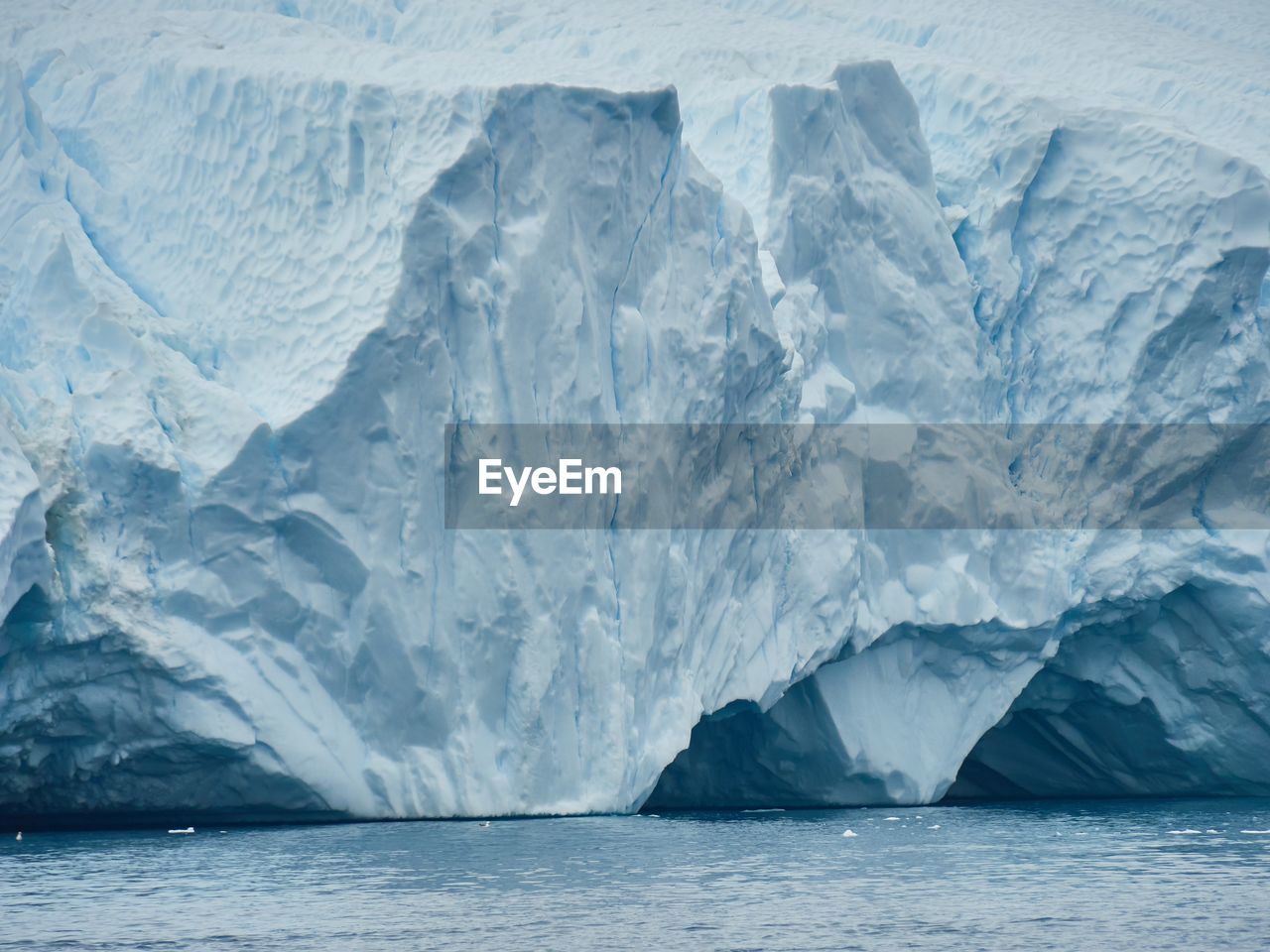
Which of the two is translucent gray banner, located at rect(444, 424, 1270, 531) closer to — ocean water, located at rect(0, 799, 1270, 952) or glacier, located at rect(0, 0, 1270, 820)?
glacier, located at rect(0, 0, 1270, 820)

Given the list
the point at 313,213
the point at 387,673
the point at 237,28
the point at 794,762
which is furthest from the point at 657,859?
the point at 237,28

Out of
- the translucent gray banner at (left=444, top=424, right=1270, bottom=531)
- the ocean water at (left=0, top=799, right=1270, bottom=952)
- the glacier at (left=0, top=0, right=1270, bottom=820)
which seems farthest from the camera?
the translucent gray banner at (left=444, top=424, right=1270, bottom=531)

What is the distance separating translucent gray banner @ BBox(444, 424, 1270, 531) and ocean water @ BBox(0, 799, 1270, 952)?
102 inches

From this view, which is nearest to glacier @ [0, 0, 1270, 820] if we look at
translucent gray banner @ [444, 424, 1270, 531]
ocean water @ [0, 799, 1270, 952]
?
translucent gray banner @ [444, 424, 1270, 531]

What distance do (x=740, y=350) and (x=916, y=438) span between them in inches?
97.3

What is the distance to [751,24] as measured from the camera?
20.2 meters

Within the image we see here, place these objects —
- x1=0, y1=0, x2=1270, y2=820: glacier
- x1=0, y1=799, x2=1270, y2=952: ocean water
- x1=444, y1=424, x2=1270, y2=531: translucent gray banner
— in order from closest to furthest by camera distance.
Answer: x1=0, y1=799, x2=1270, y2=952: ocean water
x1=0, y1=0, x2=1270, y2=820: glacier
x1=444, y1=424, x2=1270, y2=531: translucent gray banner

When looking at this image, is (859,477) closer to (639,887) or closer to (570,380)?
(570,380)

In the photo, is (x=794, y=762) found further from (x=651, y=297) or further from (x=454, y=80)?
(x=454, y=80)

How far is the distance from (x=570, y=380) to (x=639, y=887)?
480 cm

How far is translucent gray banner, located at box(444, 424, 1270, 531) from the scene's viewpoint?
52.7ft

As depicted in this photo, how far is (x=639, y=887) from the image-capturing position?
12.8m

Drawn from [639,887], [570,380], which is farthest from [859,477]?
[639,887]

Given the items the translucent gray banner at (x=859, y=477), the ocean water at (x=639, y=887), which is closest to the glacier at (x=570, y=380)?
the translucent gray banner at (x=859, y=477)
